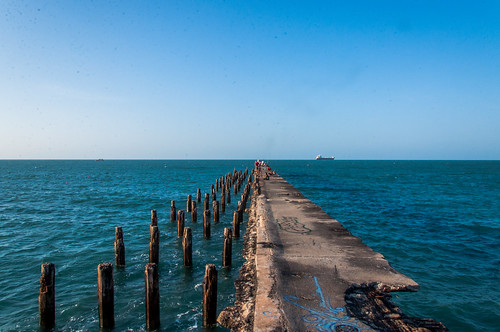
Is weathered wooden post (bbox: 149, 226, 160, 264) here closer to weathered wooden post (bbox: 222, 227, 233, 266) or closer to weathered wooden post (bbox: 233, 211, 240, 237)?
weathered wooden post (bbox: 222, 227, 233, 266)

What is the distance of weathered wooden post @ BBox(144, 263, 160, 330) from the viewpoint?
6.73m

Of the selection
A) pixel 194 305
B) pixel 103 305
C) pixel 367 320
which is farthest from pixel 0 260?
pixel 367 320

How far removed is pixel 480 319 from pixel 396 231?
948cm

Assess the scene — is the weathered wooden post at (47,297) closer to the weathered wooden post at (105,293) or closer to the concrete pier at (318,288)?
the weathered wooden post at (105,293)

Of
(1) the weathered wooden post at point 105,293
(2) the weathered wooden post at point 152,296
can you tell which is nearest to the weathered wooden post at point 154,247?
(1) the weathered wooden post at point 105,293

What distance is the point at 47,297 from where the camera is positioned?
691 centimetres

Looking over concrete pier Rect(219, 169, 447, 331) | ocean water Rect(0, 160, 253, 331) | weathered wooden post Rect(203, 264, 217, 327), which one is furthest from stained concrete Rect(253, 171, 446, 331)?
ocean water Rect(0, 160, 253, 331)

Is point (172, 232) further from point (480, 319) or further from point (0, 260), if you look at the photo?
point (480, 319)

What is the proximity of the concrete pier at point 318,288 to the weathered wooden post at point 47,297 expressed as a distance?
3987 millimetres

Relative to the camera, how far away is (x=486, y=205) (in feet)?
89.6

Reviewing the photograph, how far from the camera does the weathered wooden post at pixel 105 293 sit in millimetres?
6764

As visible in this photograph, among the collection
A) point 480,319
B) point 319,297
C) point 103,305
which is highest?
point 319,297

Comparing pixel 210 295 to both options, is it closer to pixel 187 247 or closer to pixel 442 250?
pixel 187 247

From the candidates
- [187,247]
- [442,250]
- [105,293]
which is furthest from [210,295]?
[442,250]
